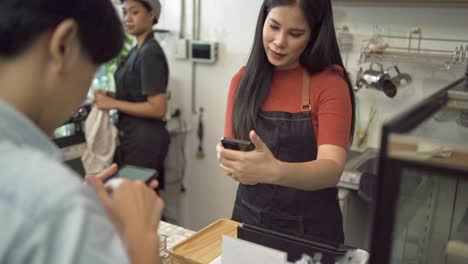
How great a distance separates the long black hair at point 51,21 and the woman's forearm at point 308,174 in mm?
659

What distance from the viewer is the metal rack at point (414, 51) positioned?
2012mm

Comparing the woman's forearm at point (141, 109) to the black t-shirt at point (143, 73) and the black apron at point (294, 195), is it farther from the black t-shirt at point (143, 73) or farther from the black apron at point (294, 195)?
the black apron at point (294, 195)

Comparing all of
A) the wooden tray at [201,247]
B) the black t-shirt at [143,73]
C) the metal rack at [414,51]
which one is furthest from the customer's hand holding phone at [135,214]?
the metal rack at [414,51]

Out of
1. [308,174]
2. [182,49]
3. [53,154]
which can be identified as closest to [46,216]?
[53,154]

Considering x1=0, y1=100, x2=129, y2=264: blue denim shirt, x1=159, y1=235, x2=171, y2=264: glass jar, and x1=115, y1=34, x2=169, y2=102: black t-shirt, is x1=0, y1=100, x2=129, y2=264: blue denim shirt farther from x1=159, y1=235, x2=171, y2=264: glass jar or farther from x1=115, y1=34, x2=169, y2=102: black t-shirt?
x1=115, y1=34, x2=169, y2=102: black t-shirt

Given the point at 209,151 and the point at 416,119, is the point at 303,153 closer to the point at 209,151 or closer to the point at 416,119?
the point at 416,119

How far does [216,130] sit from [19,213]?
2.41 meters

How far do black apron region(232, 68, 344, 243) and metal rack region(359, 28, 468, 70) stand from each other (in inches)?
37.2

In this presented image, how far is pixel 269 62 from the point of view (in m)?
1.42

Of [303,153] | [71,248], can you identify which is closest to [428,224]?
[303,153]

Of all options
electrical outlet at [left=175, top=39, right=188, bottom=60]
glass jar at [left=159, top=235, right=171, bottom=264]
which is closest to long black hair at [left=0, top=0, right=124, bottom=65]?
glass jar at [left=159, top=235, right=171, bottom=264]

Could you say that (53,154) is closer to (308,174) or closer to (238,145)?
(238,145)

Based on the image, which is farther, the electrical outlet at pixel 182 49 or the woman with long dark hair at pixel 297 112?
the electrical outlet at pixel 182 49

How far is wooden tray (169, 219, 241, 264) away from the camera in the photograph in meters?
1.09
